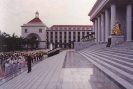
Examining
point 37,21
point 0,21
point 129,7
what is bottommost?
point 0,21

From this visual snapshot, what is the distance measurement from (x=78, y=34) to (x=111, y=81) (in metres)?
Result: 72.7

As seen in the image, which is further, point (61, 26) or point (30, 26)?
point (61, 26)

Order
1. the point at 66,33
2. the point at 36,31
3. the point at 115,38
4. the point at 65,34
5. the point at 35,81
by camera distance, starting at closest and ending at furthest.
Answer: the point at 35,81 < the point at 115,38 < the point at 36,31 < the point at 66,33 < the point at 65,34

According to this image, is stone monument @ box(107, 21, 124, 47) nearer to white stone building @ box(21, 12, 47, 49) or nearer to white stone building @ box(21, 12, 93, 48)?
white stone building @ box(21, 12, 47, 49)

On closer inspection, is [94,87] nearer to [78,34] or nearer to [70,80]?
[70,80]

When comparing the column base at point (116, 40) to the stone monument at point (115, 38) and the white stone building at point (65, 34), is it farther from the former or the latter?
the white stone building at point (65, 34)

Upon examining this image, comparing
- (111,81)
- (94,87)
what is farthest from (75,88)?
(111,81)

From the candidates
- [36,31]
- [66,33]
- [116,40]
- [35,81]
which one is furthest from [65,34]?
[35,81]

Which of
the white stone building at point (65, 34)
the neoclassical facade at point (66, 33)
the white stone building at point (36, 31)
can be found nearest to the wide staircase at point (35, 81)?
the white stone building at point (36, 31)

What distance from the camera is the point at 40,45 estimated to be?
70.1m

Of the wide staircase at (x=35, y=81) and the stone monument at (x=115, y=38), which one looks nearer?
the wide staircase at (x=35, y=81)

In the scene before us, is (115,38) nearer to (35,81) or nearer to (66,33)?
(35,81)

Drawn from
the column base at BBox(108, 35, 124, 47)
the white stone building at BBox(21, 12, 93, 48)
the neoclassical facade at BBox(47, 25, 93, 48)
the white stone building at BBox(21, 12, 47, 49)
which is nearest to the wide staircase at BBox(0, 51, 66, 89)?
the column base at BBox(108, 35, 124, 47)

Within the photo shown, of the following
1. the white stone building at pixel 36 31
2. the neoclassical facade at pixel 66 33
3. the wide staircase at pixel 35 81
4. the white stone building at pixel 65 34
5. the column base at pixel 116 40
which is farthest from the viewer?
the neoclassical facade at pixel 66 33
